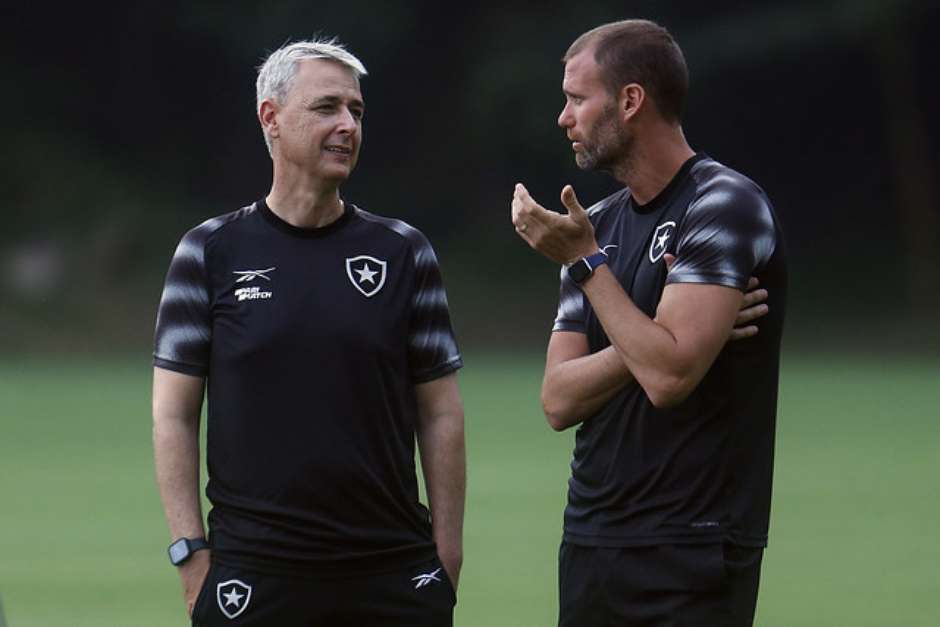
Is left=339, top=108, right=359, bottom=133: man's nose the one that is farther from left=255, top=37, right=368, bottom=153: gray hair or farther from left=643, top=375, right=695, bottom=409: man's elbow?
left=643, top=375, right=695, bottom=409: man's elbow

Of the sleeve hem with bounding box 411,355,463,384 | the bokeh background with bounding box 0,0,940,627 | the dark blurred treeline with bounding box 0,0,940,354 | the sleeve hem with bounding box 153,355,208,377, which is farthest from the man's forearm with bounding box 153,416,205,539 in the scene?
the dark blurred treeline with bounding box 0,0,940,354

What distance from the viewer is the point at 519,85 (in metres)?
30.0

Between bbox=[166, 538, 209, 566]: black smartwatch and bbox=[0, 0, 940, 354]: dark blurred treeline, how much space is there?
2291 cm

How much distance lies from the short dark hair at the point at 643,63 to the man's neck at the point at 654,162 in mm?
62

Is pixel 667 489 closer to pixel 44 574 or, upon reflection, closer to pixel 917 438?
pixel 44 574

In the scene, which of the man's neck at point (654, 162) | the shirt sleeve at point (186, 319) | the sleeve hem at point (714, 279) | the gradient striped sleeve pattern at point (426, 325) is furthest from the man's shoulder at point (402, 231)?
the sleeve hem at point (714, 279)

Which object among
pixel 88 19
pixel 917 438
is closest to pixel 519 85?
pixel 88 19

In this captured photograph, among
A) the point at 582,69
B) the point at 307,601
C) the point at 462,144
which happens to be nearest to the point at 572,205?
the point at 582,69

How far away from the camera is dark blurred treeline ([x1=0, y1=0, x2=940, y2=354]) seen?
28516mm

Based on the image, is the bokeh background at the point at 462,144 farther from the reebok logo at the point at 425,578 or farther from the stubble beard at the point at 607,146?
the reebok logo at the point at 425,578

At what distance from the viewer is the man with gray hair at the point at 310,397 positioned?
445cm

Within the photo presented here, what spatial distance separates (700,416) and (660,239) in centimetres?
44

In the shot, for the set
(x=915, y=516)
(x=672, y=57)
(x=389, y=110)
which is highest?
(x=389, y=110)

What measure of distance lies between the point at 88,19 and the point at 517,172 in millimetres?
7130
